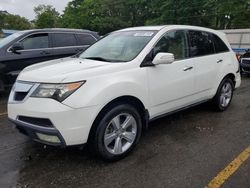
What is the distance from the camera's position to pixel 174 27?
4.67 meters

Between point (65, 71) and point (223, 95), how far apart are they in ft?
11.4

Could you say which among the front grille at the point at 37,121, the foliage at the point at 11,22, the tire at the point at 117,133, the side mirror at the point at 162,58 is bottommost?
the foliage at the point at 11,22

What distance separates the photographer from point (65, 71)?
351cm

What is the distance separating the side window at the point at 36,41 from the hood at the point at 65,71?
3.82m

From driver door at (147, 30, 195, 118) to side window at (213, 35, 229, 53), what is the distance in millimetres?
1009

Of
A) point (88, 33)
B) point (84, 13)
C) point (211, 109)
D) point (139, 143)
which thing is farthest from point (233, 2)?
point (84, 13)

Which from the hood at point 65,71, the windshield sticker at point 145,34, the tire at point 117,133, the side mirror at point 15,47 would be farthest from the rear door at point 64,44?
the tire at point 117,133

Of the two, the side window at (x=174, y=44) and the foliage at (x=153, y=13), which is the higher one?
the side window at (x=174, y=44)

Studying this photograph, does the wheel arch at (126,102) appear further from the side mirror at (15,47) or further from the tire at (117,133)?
the side mirror at (15,47)

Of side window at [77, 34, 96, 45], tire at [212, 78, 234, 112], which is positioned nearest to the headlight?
tire at [212, 78, 234, 112]

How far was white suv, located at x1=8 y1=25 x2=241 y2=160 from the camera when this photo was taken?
10.7ft

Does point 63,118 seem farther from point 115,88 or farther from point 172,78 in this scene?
point 172,78

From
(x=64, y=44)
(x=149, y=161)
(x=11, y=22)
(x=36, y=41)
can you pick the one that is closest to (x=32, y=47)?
(x=36, y=41)

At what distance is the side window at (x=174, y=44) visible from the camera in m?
4.33
